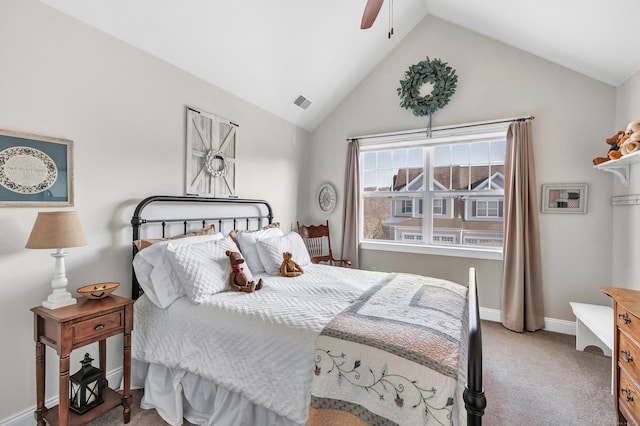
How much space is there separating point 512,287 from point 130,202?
3789mm

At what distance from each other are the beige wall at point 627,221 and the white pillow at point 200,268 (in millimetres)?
3277

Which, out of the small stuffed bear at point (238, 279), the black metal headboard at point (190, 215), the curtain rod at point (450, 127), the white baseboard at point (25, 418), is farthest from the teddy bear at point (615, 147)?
the white baseboard at point (25, 418)

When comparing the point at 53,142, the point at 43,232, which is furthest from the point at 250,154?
the point at 43,232

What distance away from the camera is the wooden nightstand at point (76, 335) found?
1.49 metres

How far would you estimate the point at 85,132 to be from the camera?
1979 millimetres

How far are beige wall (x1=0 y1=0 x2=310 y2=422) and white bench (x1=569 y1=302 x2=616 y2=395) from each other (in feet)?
12.1

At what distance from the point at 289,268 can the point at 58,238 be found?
156cm

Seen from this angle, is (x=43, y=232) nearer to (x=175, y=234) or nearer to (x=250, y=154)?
(x=175, y=234)

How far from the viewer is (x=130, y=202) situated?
2.24 meters

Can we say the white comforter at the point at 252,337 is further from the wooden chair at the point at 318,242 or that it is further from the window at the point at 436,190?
A: the window at the point at 436,190

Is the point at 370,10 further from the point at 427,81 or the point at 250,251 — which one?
the point at 250,251

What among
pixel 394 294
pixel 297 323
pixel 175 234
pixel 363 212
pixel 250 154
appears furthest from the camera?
pixel 363 212

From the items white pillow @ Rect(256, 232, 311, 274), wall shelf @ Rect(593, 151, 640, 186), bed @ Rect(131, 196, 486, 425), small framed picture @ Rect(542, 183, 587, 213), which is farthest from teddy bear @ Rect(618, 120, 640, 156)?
white pillow @ Rect(256, 232, 311, 274)

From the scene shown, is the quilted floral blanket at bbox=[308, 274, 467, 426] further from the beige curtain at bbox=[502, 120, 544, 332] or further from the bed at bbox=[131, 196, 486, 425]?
the beige curtain at bbox=[502, 120, 544, 332]
